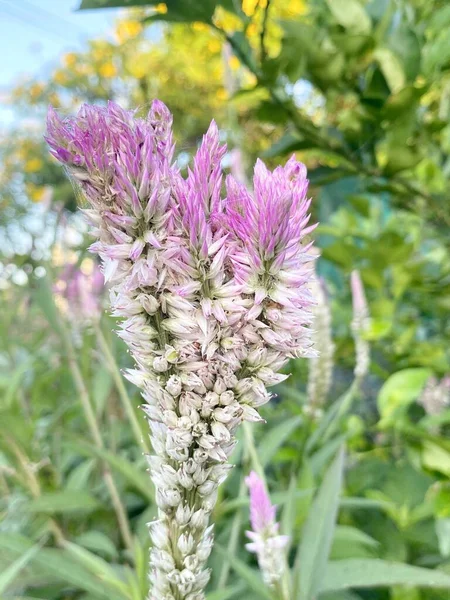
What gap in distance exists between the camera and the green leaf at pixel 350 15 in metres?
0.83

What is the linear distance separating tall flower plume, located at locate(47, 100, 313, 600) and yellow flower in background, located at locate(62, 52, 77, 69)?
392 centimetres

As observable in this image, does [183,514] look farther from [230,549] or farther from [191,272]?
[230,549]

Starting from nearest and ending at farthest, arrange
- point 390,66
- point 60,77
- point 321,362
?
point 390,66, point 321,362, point 60,77

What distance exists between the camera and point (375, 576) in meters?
0.57

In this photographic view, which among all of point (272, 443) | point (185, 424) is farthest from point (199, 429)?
point (272, 443)

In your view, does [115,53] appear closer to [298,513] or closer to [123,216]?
[298,513]

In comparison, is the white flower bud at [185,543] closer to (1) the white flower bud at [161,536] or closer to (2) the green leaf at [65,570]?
(1) the white flower bud at [161,536]

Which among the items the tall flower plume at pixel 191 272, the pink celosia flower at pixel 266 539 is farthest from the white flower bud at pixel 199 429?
the pink celosia flower at pixel 266 539

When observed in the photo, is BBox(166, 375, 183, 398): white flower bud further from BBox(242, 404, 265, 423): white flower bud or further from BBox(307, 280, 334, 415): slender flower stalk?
BBox(307, 280, 334, 415): slender flower stalk

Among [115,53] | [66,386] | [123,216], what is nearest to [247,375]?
[123,216]

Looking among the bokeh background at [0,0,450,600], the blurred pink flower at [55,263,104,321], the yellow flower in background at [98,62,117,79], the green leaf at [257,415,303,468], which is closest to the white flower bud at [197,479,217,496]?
the bokeh background at [0,0,450,600]

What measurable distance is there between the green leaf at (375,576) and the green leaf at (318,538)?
17 mm

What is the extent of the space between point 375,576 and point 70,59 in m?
3.96

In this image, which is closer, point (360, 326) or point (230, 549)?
point (230, 549)
